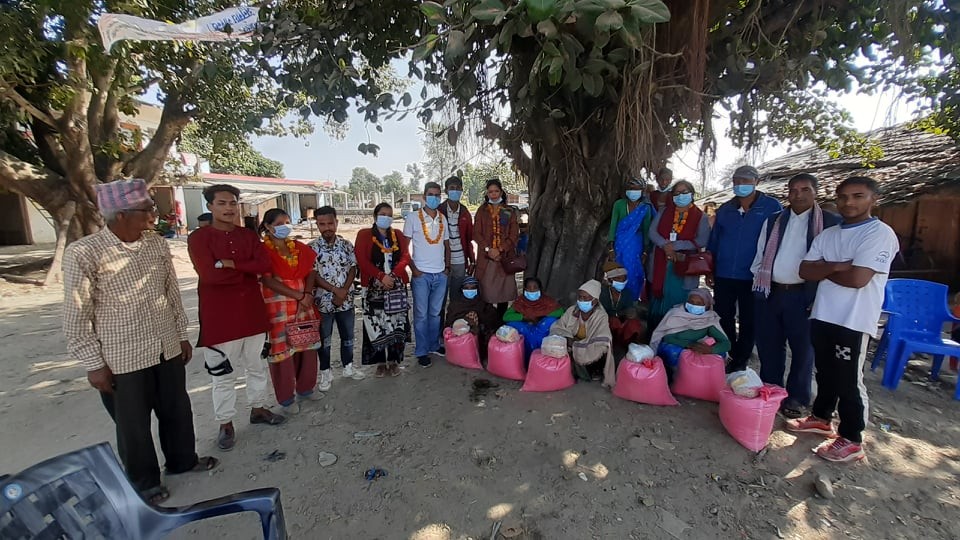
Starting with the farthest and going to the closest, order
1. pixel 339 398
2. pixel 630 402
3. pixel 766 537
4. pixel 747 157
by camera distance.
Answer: pixel 747 157 → pixel 339 398 → pixel 630 402 → pixel 766 537

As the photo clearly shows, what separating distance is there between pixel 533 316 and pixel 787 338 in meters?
2.03

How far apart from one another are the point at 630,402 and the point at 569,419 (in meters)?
0.58

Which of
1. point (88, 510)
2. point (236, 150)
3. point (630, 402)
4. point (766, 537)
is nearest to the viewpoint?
point (88, 510)

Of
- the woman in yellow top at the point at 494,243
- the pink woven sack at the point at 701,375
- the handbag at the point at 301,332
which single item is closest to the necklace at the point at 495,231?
the woman in yellow top at the point at 494,243

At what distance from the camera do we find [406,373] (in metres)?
4.30

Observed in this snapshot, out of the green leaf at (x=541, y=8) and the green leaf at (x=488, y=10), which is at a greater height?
the green leaf at (x=488, y=10)

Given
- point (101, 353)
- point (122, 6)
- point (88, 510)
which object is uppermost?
point (122, 6)

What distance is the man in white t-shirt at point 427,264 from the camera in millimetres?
4301

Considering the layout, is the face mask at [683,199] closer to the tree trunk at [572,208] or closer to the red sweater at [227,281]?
the tree trunk at [572,208]

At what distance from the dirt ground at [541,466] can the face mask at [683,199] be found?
5.88 ft

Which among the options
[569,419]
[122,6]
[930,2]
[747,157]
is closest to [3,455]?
[569,419]

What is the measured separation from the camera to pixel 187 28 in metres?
4.70

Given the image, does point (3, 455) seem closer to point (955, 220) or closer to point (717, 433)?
point (717, 433)

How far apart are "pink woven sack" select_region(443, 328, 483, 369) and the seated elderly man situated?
32.0 inches
